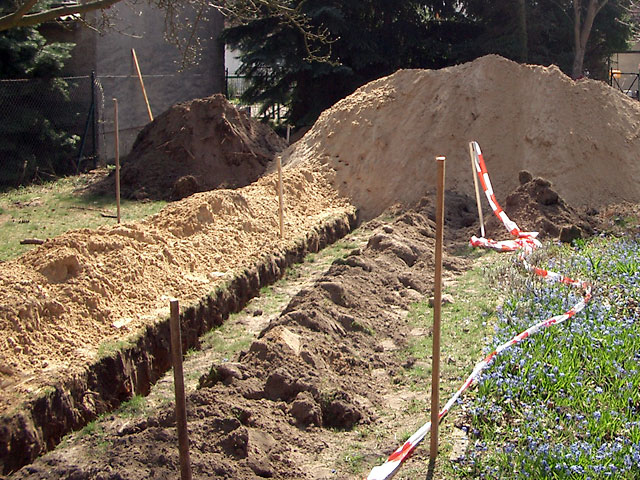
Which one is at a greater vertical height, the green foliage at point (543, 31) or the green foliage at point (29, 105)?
the green foliage at point (543, 31)

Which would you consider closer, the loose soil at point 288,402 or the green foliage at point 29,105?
the loose soil at point 288,402

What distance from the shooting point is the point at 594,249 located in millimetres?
9828

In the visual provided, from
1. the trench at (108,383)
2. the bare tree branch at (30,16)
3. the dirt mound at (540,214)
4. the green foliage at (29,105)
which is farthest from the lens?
the green foliage at (29,105)

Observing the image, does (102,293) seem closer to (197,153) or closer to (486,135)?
(486,135)

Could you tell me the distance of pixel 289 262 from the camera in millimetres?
10492

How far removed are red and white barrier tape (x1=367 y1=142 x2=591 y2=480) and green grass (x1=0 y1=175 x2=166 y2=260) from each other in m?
6.18

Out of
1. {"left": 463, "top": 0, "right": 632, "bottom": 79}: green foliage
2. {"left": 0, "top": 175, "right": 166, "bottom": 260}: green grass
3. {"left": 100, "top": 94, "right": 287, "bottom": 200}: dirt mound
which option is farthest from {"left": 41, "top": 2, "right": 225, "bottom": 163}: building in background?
{"left": 463, "top": 0, "right": 632, "bottom": 79}: green foliage

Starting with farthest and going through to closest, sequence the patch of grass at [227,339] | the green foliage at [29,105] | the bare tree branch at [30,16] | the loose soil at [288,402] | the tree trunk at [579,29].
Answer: the tree trunk at [579,29], the green foliage at [29,105], the patch of grass at [227,339], the bare tree branch at [30,16], the loose soil at [288,402]

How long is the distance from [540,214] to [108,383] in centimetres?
715

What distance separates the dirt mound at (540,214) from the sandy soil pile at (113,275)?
3.05 meters

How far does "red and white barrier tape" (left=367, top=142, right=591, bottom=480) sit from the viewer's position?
5028 mm

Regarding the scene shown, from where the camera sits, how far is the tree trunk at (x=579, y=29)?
23734 millimetres

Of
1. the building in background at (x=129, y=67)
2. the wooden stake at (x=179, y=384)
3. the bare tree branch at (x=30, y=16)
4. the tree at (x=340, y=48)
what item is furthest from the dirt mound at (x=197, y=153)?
the wooden stake at (x=179, y=384)

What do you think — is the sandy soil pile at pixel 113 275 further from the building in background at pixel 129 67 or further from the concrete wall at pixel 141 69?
the concrete wall at pixel 141 69
